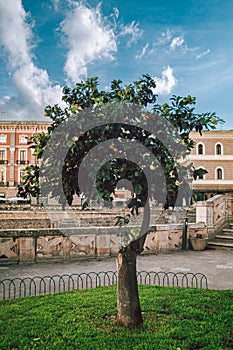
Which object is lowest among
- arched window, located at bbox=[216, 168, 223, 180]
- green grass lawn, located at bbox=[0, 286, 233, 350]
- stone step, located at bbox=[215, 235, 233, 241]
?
green grass lawn, located at bbox=[0, 286, 233, 350]

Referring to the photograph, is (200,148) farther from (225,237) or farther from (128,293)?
(128,293)

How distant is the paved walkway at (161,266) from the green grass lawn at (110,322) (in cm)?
184

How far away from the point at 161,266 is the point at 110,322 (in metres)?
4.60

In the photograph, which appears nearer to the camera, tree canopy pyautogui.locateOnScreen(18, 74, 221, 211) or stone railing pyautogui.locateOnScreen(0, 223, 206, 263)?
tree canopy pyautogui.locateOnScreen(18, 74, 221, 211)

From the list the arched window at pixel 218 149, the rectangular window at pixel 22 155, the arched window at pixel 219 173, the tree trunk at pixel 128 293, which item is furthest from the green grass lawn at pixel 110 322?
the rectangular window at pixel 22 155

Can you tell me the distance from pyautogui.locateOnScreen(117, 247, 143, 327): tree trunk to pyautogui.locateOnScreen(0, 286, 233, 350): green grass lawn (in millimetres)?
129

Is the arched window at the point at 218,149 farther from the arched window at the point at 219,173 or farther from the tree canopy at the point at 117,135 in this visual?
the tree canopy at the point at 117,135

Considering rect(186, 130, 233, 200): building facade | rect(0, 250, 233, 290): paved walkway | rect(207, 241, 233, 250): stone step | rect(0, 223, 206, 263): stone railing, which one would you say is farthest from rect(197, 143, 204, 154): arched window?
rect(0, 223, 206, 263): stone railing

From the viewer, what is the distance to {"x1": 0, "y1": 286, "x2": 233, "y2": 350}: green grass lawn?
13.2 feet

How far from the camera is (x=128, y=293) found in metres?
4.52

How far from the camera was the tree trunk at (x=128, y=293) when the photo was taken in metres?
4.50

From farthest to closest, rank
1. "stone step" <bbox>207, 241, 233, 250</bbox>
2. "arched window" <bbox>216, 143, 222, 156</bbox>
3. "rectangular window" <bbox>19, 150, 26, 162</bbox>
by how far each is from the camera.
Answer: "rectangular window" <bbox>19, 150, 26, 162</bbox>, "arched window" <bbox>216, 143, 222, 156</bbox>, "stone step" <bbox>207, 241, 233, 250</bbox>

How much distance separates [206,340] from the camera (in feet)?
13.5

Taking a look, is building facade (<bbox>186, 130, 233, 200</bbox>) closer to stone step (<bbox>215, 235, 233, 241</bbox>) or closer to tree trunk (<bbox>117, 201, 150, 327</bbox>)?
stone step (<bbox>215, 235, 233, 241</bbox>)
